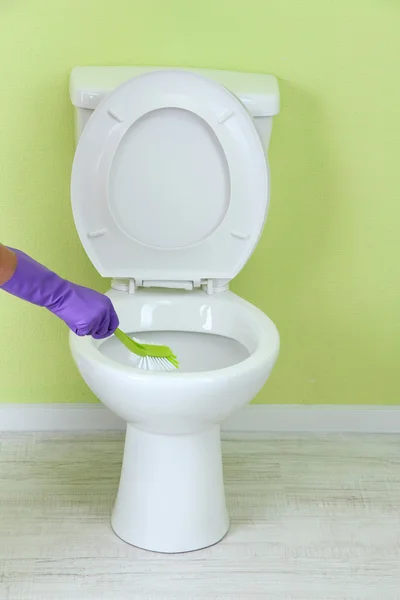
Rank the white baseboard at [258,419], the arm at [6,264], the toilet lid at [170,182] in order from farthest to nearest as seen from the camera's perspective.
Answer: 1. the white baseboard at [258,419]
2. the toilet lid at [170,182]
3. the arm at [6,264]

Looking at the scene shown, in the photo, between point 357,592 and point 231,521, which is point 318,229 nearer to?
point 231,521

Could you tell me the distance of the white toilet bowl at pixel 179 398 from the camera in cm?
149

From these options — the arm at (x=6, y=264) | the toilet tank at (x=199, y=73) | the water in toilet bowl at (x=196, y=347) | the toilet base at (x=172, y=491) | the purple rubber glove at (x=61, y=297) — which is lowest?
the toilet base at (x=172, y=491)

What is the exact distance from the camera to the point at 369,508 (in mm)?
1848

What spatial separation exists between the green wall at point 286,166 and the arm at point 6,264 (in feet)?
2.07

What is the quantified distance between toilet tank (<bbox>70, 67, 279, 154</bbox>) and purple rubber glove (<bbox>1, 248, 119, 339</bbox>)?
0.47 metres

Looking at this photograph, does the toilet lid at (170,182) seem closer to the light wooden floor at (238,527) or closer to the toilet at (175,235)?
the toilet at (175,235)

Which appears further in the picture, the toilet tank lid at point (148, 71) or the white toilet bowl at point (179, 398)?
the toilet tank lid at point (148, 71)

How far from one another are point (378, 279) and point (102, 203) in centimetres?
70

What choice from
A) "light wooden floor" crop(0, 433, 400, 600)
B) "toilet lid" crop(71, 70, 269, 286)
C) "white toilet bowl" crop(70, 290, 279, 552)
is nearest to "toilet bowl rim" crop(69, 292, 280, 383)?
"white toilet bowl" crop(70, 290, 279, 552)

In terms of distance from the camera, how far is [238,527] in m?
1.77

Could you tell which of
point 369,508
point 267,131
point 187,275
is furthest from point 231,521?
point 267,131

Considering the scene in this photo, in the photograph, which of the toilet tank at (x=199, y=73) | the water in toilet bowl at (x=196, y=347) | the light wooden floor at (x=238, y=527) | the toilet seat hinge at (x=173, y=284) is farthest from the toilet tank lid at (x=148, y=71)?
the light wooden floor at (x=238, y=527)

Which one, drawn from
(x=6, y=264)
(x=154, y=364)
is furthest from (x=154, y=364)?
(x=6, y=264)
